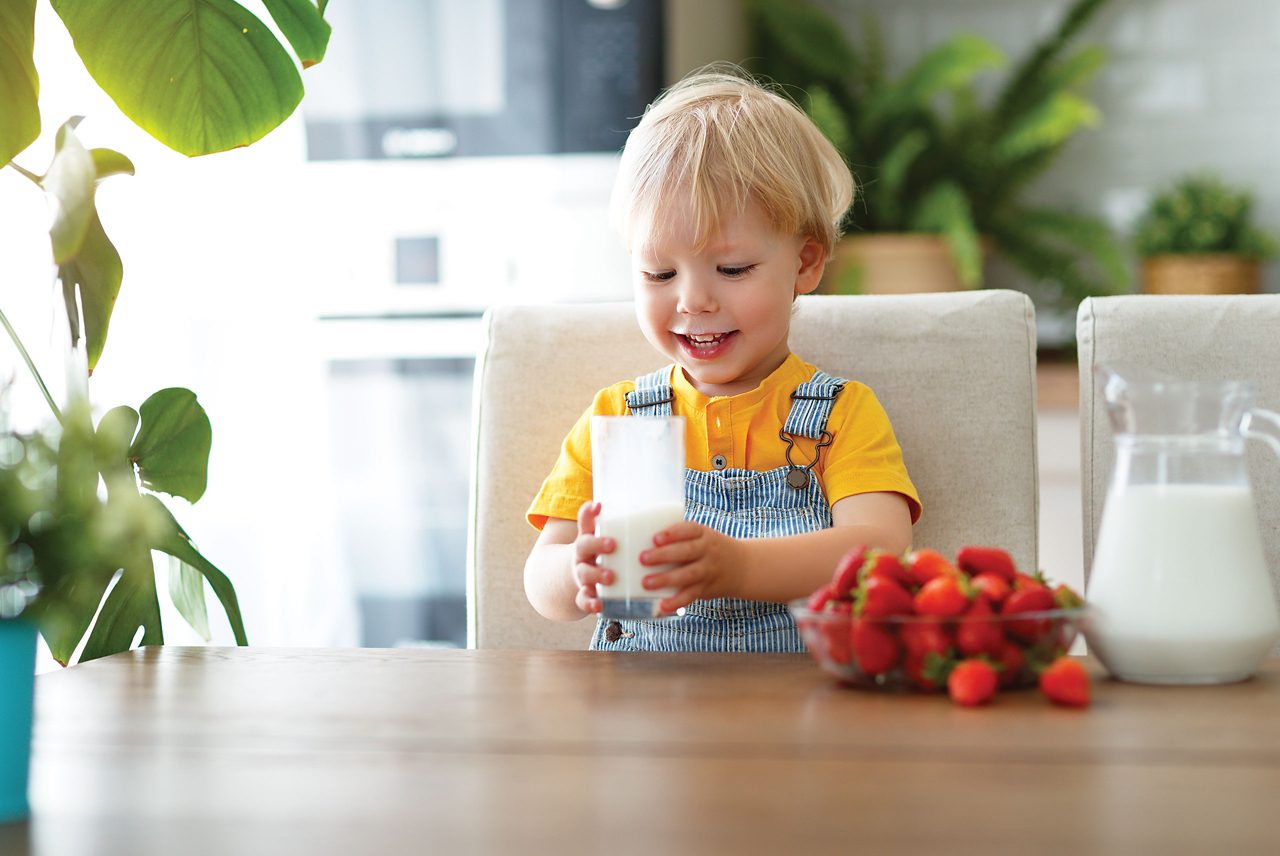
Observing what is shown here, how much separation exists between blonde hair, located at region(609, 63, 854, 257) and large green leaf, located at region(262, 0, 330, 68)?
1.24 ft

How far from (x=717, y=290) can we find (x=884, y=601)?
1.81 ft

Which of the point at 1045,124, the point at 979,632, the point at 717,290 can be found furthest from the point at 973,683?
the point at 1045,124

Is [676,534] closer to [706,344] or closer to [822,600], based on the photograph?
[822,600]

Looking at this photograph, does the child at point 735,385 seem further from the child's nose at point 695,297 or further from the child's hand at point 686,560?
the child's hand at point 686,560

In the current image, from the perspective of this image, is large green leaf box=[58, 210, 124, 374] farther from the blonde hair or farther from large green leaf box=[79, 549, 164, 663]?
the blonde hair

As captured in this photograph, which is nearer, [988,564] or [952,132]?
[988,564]

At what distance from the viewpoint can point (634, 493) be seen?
0.98m

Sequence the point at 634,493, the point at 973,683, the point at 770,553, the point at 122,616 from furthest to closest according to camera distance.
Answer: the point at 122,616 < the point at 770,553 < the point at 634,493 < the point at 973,683

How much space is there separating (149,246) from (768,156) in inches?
38.5

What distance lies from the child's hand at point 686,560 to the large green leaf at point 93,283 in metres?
0.73

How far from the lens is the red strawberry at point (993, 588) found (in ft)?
2.80

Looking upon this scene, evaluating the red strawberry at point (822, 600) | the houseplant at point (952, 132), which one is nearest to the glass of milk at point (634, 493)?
the red strawberry at point (822, 600)

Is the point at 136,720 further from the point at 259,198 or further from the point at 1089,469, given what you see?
the point at 259,198

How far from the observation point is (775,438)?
137 centimetres
